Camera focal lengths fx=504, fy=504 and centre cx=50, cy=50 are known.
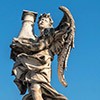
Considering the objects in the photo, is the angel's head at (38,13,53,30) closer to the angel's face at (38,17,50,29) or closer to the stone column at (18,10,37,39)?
the angel's face at (38,17,50,29)

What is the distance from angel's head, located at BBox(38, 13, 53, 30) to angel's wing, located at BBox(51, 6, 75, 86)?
1.55 feet

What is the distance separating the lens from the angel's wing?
12953mm

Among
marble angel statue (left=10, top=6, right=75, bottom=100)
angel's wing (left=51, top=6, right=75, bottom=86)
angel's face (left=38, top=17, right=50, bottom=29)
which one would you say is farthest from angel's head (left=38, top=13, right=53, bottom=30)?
angel's wing (left=51, top=6, right=75, bottom=86)

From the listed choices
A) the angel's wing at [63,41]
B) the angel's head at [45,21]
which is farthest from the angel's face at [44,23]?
the angel's wing at [63,41]

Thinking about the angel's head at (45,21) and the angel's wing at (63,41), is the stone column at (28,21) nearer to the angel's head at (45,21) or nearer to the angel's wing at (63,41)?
the angel's head at (45,21)

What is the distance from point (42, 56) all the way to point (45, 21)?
3.63ft

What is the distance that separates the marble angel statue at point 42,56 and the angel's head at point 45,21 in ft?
0.35

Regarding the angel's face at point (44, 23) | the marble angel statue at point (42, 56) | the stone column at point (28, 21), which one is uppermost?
the stone column at point (28, 21)

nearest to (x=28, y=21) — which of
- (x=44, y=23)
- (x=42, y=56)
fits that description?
(x=44, y=23)

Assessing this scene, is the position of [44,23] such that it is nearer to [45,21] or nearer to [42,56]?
[45,21]

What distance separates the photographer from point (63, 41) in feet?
42.7

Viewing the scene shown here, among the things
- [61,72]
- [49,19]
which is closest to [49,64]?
[61,72]

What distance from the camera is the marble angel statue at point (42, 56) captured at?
497 inches

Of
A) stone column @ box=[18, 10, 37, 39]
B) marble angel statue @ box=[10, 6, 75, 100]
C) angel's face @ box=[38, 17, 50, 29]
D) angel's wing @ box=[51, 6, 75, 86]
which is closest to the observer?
marble angel statue @ box=[10, 6, 75, 100]
